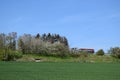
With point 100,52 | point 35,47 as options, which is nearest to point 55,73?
point 35,47

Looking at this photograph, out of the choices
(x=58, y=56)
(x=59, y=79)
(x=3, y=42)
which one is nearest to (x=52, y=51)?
(x=58, y=56)

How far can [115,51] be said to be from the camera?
6600cm

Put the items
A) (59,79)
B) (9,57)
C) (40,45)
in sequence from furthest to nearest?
(40,45) → (9,57) → (59,79)

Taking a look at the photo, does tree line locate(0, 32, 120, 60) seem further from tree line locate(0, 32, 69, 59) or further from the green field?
the green field

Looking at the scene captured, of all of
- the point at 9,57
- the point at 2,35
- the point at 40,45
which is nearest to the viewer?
the point at 9,57

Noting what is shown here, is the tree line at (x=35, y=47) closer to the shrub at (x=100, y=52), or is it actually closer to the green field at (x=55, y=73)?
the shrub at (x=100, y=52)

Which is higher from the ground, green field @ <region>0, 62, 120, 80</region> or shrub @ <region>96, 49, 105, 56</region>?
shrub @ <region>96, 49, 105, 56</region>

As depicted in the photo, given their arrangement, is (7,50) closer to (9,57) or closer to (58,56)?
(9,57)

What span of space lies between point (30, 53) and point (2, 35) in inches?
377

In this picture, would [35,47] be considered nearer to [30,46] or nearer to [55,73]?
[30,46]

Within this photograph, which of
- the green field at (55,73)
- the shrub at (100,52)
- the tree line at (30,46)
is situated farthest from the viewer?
the shrub at (100,52)

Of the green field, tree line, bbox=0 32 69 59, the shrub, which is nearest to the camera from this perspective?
the green field

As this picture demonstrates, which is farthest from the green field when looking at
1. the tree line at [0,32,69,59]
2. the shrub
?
the shrub

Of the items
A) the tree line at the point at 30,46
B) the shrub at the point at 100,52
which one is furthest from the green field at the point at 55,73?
the shrub at the point at 100,52
